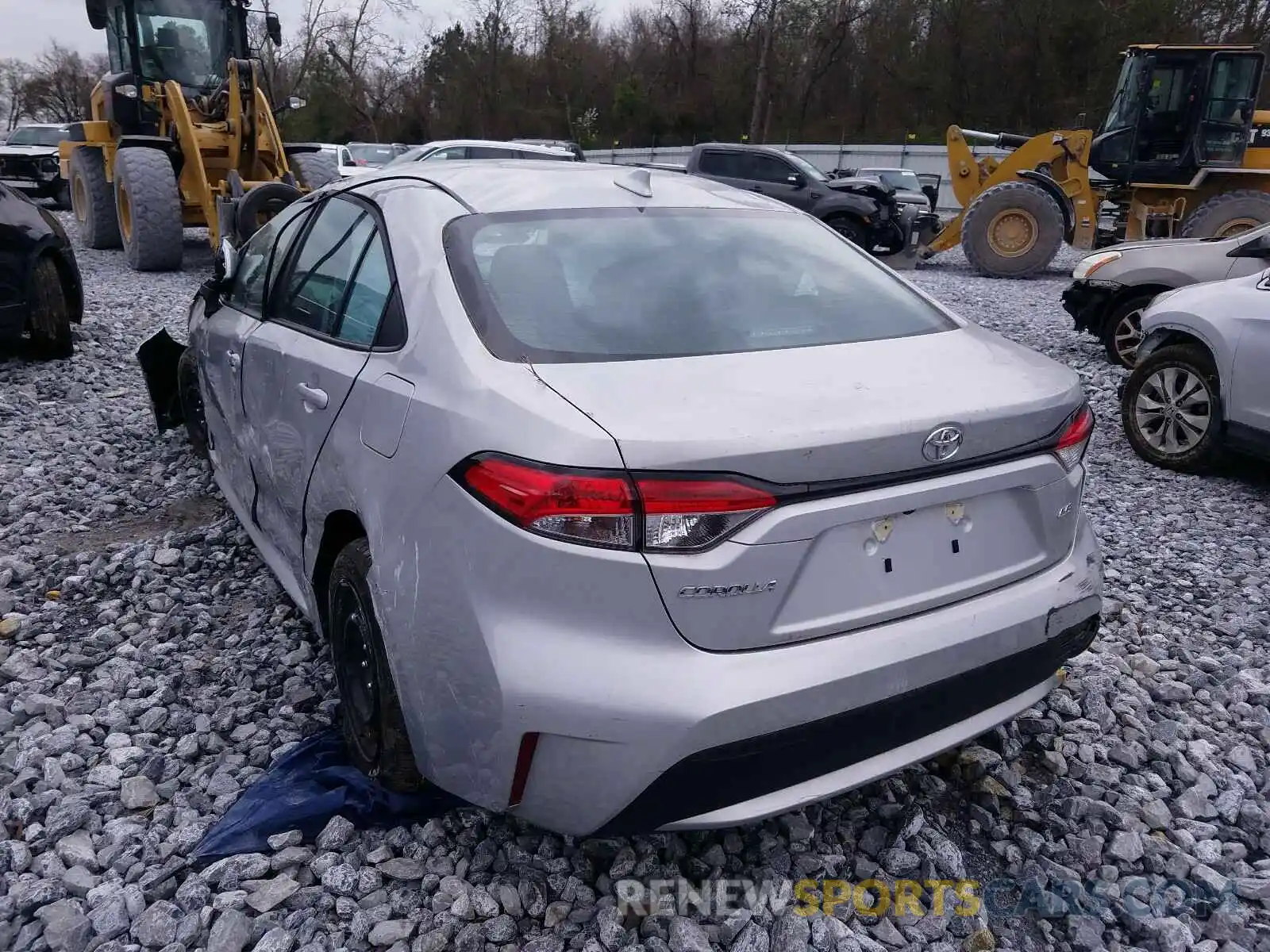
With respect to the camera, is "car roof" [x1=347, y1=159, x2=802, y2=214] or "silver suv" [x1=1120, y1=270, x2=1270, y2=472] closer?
"car roof" [x1=347, y1=159, x2=802, y2=214]

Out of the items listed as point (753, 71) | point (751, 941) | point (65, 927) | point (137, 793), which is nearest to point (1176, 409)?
point (751, 941)

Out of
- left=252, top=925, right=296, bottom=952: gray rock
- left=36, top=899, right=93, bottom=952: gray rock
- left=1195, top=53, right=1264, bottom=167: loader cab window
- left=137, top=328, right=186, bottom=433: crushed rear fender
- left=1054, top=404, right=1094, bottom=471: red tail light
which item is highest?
left=1195, top=53, right=1264, bottom=167: loader cab window

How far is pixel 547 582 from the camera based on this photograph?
1832 mm

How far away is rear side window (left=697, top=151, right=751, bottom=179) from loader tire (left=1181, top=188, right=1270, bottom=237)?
6.37 meters

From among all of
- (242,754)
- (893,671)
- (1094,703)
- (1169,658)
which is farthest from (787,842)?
(1169,658)

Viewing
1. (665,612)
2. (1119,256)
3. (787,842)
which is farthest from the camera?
(1119,256)

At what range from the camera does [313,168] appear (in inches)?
491

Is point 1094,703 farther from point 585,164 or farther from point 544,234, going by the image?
point 585,164

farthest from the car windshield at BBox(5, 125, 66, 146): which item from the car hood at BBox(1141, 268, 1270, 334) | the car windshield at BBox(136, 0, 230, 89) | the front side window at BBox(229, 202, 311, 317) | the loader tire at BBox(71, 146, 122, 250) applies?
the car hood at BBox(1141, 268, 1270, 334)

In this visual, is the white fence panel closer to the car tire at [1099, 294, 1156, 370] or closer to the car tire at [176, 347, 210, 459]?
the car tire at [1099, 294, 1156, 370]

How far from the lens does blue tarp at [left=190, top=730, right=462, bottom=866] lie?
239 cm

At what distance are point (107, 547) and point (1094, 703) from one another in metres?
4.04

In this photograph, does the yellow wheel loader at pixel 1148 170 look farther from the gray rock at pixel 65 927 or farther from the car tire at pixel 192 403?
the gray rock at pixel 65 927

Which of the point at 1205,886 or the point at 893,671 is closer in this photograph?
the point at 893,671
